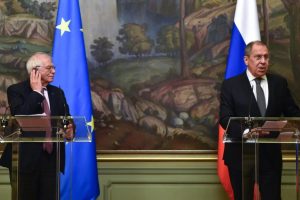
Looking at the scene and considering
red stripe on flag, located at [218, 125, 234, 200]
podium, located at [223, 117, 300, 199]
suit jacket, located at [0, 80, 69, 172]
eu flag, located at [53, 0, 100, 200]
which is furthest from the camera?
red stripe on flag, located at [218, 125, 234, 200]

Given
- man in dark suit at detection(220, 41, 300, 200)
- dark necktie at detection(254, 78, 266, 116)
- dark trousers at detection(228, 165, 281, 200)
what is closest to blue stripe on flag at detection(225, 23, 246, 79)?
man in dark suit at detection(220, 41, 300, 200)

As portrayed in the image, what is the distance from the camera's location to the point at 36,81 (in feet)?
15.1

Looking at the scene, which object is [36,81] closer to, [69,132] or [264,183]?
[69,132]

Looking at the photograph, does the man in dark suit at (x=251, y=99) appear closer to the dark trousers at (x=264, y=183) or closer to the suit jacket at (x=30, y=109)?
the dark trousers at (x=264, y=183)

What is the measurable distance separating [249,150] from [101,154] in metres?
2.67

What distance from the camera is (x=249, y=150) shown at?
3.55m

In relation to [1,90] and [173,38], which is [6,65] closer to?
[1,90]

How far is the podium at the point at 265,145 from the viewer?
3.53 m

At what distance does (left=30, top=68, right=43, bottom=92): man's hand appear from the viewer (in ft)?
15.1

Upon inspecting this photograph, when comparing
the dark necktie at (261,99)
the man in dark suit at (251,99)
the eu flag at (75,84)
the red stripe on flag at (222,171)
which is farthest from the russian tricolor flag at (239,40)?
the eu flag at (75,84)

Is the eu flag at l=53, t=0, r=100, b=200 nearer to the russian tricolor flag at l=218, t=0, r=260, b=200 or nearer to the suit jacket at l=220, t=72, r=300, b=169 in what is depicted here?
the russian tricolor flag at l=218, t=0, r=260, b=200

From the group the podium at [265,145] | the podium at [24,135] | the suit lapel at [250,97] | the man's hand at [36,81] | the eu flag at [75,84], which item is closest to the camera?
the podium at [265,145]

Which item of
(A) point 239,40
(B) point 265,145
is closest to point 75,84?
(A) point 239,40

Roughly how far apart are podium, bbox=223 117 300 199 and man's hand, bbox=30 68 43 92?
1850 mm
